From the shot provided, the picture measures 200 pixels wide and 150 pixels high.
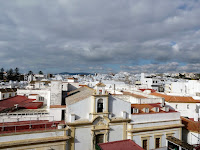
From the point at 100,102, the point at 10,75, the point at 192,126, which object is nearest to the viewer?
the point at 100,102

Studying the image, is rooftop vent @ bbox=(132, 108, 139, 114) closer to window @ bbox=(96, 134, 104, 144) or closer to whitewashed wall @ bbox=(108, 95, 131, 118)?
whitewashed wall @ bbox=(108, 95, 131, 118)

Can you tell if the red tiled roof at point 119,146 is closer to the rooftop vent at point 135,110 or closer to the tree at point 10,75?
the rooftop vent at point 135,110

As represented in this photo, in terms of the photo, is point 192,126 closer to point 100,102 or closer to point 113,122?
point 113,122

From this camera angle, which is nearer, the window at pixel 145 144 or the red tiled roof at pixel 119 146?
the red tiled roof at pixel 119 146

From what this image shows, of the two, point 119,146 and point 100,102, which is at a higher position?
point 100,102

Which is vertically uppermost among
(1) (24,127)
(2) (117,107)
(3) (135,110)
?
(2) (117,107)

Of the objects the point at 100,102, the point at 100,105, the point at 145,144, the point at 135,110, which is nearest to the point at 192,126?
the point at 145,144

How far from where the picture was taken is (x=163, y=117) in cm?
2109

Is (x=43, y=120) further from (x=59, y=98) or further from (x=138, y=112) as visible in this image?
(x=138, y=112)

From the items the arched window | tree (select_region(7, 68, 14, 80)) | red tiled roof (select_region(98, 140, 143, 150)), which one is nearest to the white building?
the arched window

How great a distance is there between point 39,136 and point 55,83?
8.23 m

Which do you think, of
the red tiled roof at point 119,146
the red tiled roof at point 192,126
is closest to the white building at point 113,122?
the red tiled roof at point 119,146

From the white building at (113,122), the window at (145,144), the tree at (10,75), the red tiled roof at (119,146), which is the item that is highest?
the tree at (10,75)

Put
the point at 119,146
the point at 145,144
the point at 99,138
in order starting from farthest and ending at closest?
1. the point at 145,144
2. the point at 99,138
3. the point at 119,146
